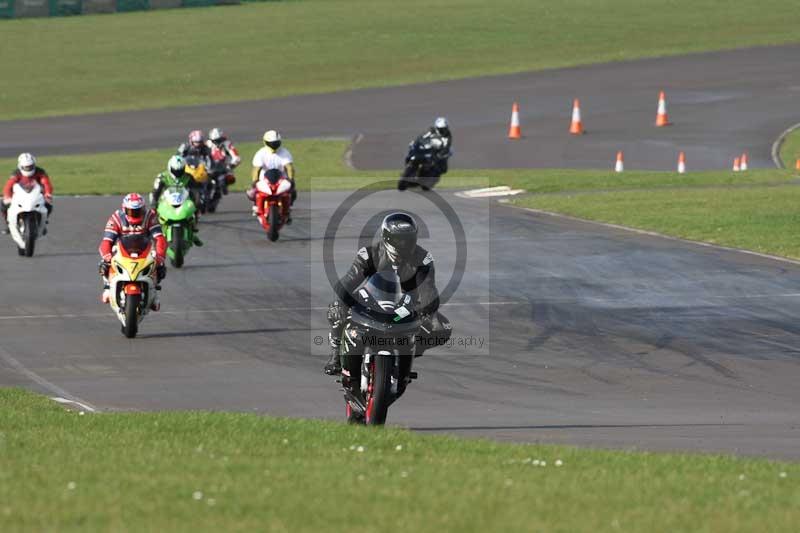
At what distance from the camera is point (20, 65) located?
62.8 meters

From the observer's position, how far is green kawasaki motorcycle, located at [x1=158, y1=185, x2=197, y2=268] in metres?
25.2

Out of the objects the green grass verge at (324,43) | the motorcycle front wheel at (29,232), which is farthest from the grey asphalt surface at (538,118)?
the motorcycle front wheel at (29,232)

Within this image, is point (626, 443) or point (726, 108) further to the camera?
point (726, 108)

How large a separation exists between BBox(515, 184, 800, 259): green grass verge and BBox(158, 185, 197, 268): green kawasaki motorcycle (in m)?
8.71

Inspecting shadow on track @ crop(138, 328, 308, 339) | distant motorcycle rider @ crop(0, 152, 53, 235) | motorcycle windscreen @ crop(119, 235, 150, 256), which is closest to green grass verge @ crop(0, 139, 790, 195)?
distant motorcycle rider @ crop(0, 152, 53, 235)

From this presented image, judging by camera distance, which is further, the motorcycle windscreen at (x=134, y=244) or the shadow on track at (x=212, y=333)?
the motorcycle windscreen at (x=134, y=244)

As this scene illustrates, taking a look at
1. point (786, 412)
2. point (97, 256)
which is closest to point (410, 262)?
point (786, 412)

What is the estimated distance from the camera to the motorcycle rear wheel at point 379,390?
12.8 meters

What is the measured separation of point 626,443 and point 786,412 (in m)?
2.32

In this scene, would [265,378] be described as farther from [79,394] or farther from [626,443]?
[626,443]

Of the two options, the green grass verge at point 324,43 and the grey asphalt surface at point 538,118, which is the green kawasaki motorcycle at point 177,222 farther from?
the green grass verge at point 324,43

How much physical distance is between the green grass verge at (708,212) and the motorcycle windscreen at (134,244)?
10885 mm

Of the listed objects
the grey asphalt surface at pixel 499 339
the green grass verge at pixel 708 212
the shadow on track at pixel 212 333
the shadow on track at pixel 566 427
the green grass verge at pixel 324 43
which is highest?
the green grass verge at pixel 324 43

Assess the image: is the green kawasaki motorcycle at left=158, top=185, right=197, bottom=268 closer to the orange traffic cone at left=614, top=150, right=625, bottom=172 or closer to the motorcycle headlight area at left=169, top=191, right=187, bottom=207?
the motorcycle headlight area at left=169, top=191, right=187, bottom=207
